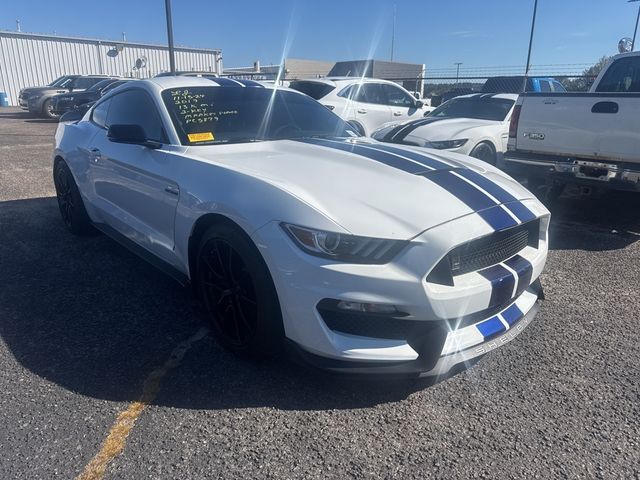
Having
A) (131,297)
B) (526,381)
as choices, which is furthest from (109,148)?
(526,381)

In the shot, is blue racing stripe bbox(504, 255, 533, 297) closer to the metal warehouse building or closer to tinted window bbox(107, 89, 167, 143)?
tinted window bbox(107, 89, 167, 143)

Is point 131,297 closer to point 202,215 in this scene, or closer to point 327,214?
point 202,215

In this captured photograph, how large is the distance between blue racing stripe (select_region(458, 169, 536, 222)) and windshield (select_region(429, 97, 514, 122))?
5.27 metres

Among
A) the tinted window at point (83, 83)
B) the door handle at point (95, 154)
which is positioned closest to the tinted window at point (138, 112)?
the door handle at point (95, 154)

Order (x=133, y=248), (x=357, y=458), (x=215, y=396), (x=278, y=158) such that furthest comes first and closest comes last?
(x=133, y=248), (x=278, y=158), (x=215, y=396), (x=357, y=458)

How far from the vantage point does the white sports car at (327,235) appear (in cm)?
219

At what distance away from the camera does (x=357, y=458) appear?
2.09m

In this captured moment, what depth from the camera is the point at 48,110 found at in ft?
62.1

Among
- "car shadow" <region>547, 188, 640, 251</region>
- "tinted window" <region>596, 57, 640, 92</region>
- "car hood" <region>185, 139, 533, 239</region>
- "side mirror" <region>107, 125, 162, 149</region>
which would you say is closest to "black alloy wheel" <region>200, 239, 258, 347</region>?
"car hood" <region>185, 139, 533, 239</region>

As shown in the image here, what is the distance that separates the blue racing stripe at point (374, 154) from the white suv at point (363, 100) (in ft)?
20.1

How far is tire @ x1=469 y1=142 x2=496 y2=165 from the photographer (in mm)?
6933

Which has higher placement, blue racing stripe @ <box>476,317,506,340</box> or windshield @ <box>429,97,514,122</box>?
windshield @ <box>429,97,514,122</box>

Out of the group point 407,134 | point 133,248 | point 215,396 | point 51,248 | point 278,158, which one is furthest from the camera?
point 407,134

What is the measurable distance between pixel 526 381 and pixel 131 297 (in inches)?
105
